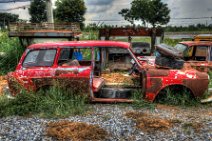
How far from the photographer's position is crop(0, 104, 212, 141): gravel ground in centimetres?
655

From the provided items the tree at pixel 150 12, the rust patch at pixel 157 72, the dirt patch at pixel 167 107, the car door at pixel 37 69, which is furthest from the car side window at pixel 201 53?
the tree at pixel 150 12

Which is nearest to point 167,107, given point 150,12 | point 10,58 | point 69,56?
point 69,56

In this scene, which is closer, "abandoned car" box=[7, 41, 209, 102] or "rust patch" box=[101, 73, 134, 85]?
"abandoned car" box=[7, 41, 209, 102]

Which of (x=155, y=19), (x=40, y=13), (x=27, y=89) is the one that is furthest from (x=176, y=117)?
(x=40, y=13)

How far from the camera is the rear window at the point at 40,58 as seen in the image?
880 cm

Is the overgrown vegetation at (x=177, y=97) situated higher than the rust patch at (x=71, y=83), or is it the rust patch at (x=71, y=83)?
the rust patch at (x=71, y=83)

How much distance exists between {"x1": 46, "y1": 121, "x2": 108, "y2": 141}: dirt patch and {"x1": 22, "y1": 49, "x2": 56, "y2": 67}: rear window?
2105mm

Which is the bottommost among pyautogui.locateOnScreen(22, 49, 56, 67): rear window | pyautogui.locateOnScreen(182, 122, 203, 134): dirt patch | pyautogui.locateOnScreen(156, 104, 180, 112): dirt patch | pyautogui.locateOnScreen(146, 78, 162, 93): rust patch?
pyautogui.locateOnScreen(182, 122, 203, 134): dirt patch

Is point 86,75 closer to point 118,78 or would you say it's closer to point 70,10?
point 118,78

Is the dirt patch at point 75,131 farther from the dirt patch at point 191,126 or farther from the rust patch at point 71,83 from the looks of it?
the dirt patch at point 191,126

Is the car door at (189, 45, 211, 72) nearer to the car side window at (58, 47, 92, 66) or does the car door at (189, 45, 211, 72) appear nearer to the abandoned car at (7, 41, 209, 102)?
the abandoned car at (7, 41, 209, 102)

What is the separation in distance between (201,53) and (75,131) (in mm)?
7062

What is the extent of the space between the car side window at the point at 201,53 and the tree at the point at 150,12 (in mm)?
44457

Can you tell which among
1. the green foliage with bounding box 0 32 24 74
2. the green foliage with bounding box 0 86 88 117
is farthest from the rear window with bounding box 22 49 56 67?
the green foliage with bounding box 0 32 24 74
